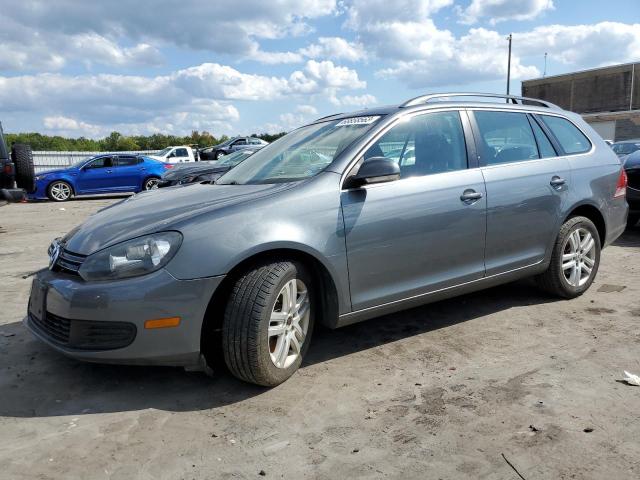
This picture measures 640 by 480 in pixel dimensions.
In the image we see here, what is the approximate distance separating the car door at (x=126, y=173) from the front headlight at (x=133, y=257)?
1564 cm

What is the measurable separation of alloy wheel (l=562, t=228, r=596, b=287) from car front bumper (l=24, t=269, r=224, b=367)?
126 inches

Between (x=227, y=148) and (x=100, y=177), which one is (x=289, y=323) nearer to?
(x=100, y=177)

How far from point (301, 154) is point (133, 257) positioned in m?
1.56

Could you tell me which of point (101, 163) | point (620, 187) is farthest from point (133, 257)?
point (101, 163)

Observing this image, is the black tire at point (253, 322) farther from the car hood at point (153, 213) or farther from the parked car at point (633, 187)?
the parked car at point (633, 187)

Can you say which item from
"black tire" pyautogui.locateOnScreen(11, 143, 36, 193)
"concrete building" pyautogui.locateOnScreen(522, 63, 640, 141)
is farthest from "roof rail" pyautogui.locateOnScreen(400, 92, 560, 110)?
"concrete building" pyautogui.locateOnScreen(522, 63, 640, 141)

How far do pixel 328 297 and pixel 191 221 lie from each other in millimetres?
971

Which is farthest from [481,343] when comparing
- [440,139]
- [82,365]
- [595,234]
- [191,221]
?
[82,365]

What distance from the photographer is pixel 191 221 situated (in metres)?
3.03

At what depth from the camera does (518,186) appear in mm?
4184

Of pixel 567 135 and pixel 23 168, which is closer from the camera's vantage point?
pixel 567 135

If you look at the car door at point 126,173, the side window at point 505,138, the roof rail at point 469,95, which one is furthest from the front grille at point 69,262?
the car door at point 126,173

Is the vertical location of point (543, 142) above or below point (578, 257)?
above

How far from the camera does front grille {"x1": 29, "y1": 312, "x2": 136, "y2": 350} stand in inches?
114
